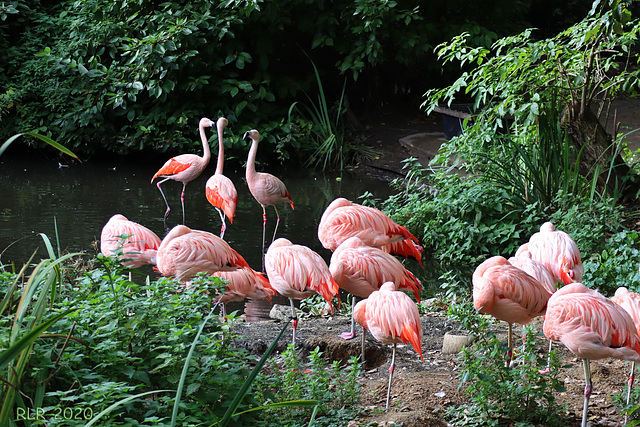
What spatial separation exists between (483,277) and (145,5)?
833cm

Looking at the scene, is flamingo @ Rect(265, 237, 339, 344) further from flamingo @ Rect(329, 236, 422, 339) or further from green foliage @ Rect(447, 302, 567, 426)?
green foliage @ Rect(447, 302, 567, 426)

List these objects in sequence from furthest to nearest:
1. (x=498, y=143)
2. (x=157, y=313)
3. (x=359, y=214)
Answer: (x=498, y=143) < (x=359, y=214) < (x=157, y=313)

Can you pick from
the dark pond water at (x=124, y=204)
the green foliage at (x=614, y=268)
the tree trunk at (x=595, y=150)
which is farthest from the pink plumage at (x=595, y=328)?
the tree trunk at (x=595, y=150)

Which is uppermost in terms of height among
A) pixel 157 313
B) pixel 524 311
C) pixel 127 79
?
pixel 127 79

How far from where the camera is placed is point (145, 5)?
10195mm

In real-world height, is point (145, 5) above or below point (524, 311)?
above

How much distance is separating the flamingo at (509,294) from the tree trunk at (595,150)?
3.02 m

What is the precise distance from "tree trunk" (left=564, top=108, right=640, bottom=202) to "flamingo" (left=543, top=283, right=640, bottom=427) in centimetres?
338

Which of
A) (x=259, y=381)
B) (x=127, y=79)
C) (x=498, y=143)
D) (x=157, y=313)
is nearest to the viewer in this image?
(x=157, y=313)

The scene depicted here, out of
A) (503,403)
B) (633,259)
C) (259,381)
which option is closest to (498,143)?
(633,259)

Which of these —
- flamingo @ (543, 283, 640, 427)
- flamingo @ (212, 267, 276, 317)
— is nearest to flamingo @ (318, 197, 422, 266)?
flamingo @ (212, 267, 276, 317)

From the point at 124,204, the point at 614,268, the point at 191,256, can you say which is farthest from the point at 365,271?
the point at 124,204

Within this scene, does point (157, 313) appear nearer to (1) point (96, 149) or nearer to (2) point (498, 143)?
(2) point (498, 143)

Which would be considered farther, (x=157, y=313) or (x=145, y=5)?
(x=145, y=5)
